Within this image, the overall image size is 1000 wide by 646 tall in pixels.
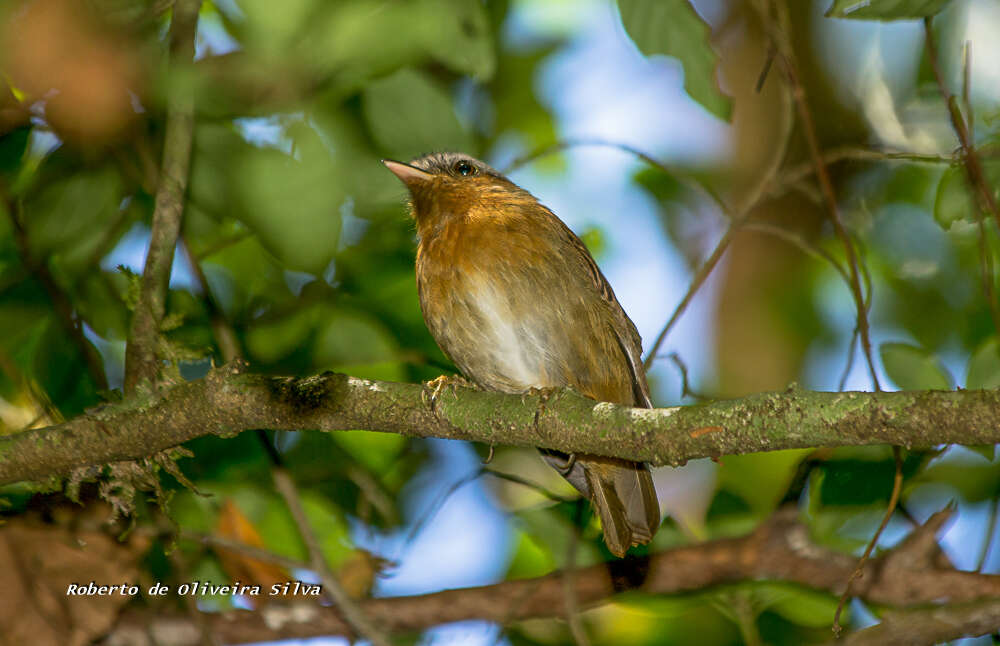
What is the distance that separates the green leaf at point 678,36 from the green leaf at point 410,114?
68 centimetres

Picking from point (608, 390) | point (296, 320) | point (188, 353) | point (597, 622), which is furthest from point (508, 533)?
point (188, 353)

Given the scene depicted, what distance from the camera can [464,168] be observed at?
462 centimetres

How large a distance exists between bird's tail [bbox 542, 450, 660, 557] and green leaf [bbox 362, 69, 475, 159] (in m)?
1.29

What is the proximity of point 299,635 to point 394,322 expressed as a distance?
57.0 inches

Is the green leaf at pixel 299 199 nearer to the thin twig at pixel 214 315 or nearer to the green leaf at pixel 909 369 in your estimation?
the thin twig at pixel 214 315

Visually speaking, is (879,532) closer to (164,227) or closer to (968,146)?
(968,146)

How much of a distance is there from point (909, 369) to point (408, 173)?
7.19 feet

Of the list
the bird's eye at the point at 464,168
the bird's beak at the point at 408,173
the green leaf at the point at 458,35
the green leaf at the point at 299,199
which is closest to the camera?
the green leaf at the point at 299,199

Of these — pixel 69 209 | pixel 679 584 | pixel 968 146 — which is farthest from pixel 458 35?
pixel 679 584

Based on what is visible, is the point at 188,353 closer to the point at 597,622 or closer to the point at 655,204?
the point at 597,622

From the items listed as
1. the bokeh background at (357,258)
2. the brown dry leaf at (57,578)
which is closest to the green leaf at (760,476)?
the bokeh background at (357,258)

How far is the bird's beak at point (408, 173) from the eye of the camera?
12.9 ft

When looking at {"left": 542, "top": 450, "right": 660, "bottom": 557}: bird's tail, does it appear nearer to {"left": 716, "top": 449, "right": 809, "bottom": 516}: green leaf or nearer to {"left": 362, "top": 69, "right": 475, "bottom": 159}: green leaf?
{"left": 716, "top": 449, "right": 809, "bottom": 516}: green leaf

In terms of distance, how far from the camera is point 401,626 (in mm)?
4117
